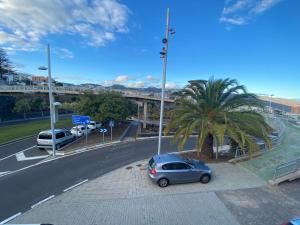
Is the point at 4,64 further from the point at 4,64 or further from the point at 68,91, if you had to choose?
the point at 68,91

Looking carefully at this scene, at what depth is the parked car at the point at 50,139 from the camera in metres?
19.0

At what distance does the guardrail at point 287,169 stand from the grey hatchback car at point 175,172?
3.58m

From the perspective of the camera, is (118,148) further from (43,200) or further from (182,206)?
(182,206)

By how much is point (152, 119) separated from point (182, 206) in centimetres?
2829

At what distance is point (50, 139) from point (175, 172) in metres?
13.8

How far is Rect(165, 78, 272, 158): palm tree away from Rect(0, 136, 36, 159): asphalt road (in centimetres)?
1528

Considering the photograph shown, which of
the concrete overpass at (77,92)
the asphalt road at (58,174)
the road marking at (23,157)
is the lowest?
the road marking at (23,157)

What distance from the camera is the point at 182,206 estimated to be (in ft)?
28.2

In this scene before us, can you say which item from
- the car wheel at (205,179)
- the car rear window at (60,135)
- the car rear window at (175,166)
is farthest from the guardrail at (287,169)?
the car rear window at (60,135)

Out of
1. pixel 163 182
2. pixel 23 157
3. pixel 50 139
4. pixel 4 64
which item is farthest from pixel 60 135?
pixel 4 64

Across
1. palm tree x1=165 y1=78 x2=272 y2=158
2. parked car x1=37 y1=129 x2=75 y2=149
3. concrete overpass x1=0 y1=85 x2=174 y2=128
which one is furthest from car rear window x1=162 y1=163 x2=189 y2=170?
concrete overpass x1=0 y1=85 x2=174 y2=128

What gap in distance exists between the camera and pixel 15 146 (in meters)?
20.9

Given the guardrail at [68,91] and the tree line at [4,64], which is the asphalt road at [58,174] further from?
the tree line at [4,64]

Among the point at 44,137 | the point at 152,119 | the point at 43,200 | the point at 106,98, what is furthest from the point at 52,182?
the point at 152,119
